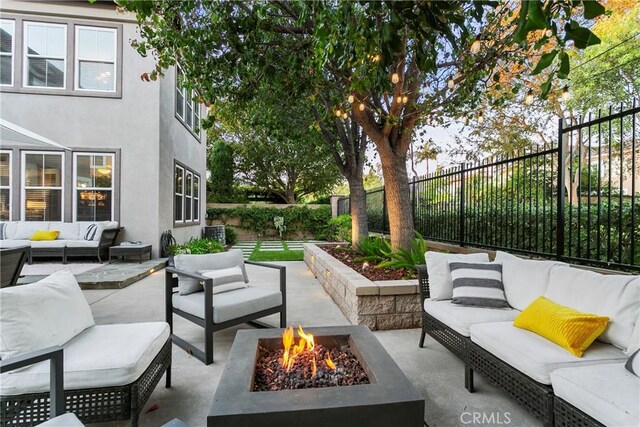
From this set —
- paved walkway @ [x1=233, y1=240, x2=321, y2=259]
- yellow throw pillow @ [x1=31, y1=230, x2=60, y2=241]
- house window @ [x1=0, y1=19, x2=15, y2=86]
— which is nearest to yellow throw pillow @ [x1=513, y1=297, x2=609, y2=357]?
paved walkway @ [x1=233, y1=240, x2=321, y2=259]

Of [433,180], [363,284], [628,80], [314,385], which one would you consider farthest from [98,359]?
[628,80]

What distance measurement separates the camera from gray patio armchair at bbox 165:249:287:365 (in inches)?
109

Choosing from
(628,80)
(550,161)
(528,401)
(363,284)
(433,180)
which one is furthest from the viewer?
(628,80)

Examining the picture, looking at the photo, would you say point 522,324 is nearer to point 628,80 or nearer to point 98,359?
point 98,359

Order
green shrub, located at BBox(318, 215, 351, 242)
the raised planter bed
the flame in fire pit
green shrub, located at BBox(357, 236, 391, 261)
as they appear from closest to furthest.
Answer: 1. the flame in fire pit
2. the raised planter bed
3. green shrub, located at BBox(357, 236, 391, 261)
4. green shrub, located at BBox(318, 215, 351, 242)

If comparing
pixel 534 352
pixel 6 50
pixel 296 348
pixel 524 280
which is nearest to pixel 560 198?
pixel 524 280

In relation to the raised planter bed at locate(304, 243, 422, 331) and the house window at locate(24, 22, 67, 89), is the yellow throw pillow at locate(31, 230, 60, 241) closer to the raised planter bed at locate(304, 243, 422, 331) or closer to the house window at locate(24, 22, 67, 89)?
the house window at locate(24, 22, 67, 89)

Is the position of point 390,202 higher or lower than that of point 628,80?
lower

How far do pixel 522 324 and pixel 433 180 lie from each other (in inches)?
173

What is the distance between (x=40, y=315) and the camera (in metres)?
1.83

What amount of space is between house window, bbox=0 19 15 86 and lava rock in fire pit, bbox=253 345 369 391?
30.2ft

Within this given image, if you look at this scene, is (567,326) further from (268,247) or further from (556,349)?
(268,247)

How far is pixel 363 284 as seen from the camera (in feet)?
11.5

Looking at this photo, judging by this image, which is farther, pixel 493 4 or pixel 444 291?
pixel 444 291
